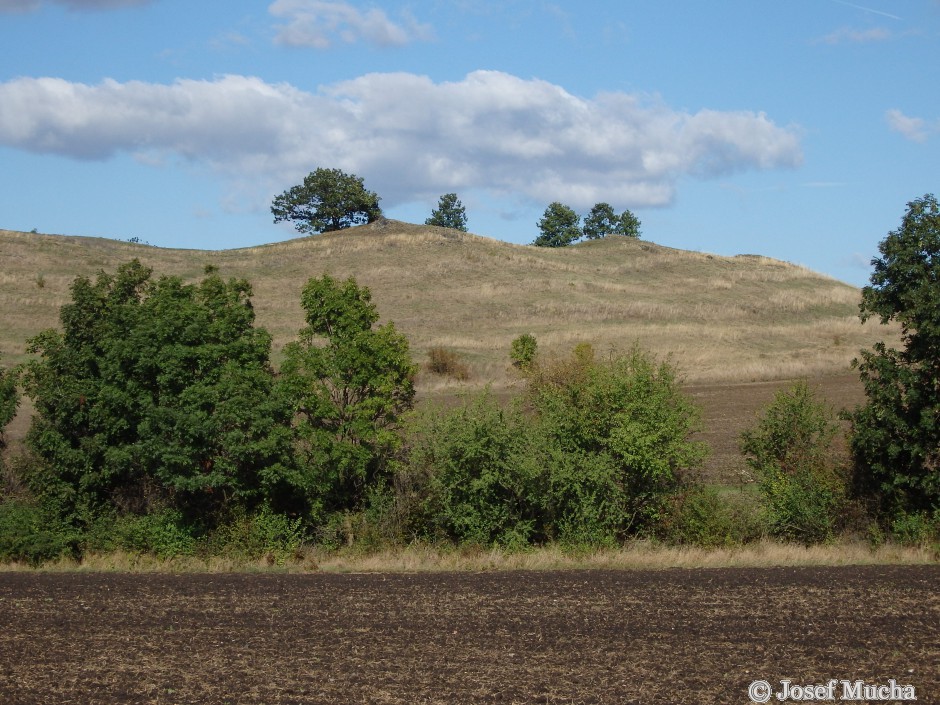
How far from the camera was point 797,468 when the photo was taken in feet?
84.2

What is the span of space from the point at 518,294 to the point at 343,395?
169ft

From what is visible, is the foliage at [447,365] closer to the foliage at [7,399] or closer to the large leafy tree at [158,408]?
the large leafy tree at [158,408]

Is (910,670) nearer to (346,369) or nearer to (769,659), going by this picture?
(769,659)

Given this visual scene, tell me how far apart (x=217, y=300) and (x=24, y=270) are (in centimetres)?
5322

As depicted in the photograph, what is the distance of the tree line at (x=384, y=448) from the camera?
78.5 feet

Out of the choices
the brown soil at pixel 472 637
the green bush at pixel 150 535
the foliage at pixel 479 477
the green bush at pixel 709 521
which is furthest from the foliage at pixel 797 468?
the green bush at pixel 150 535

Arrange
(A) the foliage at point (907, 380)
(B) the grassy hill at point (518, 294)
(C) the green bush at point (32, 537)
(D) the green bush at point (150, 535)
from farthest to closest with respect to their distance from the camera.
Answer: (B) the grassy hill at point (518, 294)
(D) the green bush at point (150, 535)
(C) the green bush at point (32, 537)
(A) the foliage at point (907, 380)

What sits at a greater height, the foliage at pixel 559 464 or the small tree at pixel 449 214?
the small tree at pixel 449 214

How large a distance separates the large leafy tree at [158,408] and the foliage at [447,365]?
953 inches

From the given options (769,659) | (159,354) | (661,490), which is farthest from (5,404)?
(769,659)

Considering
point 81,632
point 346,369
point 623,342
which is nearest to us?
point 81,632

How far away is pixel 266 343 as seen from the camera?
2620 cm

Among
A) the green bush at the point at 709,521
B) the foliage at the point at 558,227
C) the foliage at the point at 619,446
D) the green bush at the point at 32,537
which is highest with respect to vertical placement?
the foliage at the point at 558,227

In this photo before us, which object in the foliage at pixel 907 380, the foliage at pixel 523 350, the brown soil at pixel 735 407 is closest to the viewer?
the foliage at pixel 907 380
